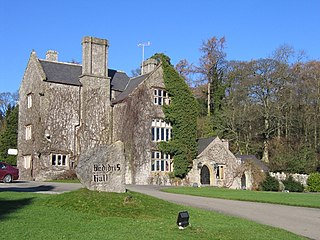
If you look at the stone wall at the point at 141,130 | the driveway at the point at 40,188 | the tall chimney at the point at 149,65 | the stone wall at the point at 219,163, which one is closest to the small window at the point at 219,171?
the stone wall at the point at 219,163

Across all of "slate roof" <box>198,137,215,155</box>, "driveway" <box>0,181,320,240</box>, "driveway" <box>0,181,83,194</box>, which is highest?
"slate roof" <box>198,137,215,155</box>

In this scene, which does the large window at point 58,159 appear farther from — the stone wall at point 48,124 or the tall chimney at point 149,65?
the tall chimney at point 149,65

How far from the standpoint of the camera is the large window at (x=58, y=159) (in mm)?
39250

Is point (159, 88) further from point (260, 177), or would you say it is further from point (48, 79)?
point (260, 177)

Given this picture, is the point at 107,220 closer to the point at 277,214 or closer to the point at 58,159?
the point at 277,214

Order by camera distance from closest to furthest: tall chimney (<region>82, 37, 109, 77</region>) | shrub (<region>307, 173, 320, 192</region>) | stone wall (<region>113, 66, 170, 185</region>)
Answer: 1. stone wall (<region>113, 66, 170, 185</region>)
2. tall chimney (<region>82, 37, 109, 77</region>)
3. shrub (<region>307, 173, 320, 192</region>)

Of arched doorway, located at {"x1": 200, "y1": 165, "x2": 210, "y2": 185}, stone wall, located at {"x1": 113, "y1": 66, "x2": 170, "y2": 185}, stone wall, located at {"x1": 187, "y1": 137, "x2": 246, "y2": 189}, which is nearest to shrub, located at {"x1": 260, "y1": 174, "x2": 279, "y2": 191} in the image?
stone wall, located at {"x1": 187, "y1": 137, "x2": 246, "y2": 189}

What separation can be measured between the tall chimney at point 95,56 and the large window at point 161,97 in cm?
535

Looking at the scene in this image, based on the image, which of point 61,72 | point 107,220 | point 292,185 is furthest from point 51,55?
point 107,220

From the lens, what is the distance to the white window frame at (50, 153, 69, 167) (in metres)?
39.2

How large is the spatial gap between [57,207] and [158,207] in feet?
11.8

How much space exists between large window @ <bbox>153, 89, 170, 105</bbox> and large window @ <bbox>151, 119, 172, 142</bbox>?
1620 mm

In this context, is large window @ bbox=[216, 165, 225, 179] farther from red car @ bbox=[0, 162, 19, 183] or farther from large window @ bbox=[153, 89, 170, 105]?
red car @ bbox=[0, 162, 19, 183]

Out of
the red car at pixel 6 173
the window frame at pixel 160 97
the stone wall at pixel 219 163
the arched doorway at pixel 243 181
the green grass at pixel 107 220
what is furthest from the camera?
the arched doorway at pixel 243 181
